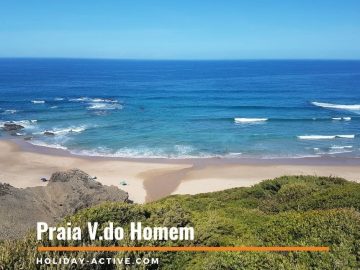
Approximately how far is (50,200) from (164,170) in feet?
42.9

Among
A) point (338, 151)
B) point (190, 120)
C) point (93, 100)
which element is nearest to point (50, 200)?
point (338, 151)

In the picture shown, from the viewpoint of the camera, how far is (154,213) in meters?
12.7

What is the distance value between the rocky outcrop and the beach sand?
171 inches

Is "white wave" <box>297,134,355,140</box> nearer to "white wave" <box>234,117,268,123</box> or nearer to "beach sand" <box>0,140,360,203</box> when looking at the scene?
"beach sand" <box>0,140,360,203</box>

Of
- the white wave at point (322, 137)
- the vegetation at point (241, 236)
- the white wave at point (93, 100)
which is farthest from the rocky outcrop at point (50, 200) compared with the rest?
the white wave at point (93, 100)

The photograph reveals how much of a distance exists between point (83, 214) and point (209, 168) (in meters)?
24.2

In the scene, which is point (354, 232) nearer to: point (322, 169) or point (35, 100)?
point (322, 169)

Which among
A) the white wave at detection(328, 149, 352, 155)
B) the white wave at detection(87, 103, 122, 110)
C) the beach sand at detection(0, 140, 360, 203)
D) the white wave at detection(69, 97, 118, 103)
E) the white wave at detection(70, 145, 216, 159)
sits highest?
the white wave at detection(69, 97, 118, 103)

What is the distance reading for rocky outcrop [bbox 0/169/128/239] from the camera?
20.2 meters

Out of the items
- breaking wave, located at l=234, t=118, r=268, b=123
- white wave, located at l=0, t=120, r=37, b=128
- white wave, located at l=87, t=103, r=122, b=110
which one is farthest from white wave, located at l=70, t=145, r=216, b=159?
white wave, located at l=87, t=103, r=122, b=110

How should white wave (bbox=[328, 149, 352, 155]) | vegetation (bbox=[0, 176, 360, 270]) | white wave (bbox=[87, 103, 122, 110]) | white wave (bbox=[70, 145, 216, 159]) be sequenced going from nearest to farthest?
1. vegetation (bbox=[0, 176, 360, 270])
2. white wave (bbox=[70, 145, 216, 159])
3. white wave (bbox=[328, 149, 352, 155])
4. white wave (bbox=[87, 103, 122, 110])

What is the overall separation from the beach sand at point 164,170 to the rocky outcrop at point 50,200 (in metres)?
4.35

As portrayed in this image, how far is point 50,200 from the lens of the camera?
2375 centimetres

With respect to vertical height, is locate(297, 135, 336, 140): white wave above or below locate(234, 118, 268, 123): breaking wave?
below
